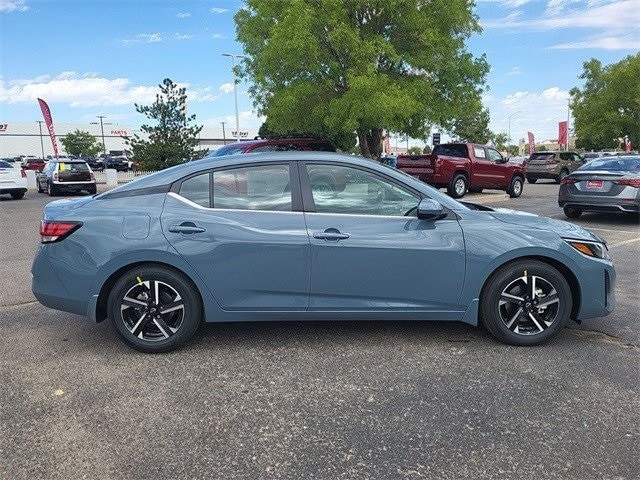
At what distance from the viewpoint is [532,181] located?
2827 cm

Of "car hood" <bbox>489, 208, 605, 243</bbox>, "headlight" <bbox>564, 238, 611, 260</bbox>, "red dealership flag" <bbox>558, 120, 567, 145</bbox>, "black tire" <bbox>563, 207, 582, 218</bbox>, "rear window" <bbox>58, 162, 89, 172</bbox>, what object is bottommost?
"black tire" <bbox>563, 207, 582, 218</bbox>

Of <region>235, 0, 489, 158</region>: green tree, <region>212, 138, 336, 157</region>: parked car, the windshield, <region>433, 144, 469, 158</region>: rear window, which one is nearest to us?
the windshield

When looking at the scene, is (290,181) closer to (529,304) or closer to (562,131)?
(529,304)

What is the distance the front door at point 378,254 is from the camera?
152 inches

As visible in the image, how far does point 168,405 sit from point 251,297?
40.0 inches

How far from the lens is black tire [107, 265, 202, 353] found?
3.89 meters

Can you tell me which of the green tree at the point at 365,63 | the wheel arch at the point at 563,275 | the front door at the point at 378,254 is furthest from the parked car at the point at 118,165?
the wheel arch at the point at 563,275

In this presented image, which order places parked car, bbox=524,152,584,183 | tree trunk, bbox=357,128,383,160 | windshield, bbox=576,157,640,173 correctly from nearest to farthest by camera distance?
1. windshield, bbox=576,157,640,173
2. tree trunk, bbox=357,128,383,160
3. parked car, bbox=524,152,584,183

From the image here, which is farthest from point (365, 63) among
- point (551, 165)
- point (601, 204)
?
point (551, 165)

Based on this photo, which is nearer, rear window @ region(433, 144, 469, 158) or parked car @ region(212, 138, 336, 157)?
parked car @ region(212, 138, 336, 157)

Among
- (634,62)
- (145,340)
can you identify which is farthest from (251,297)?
(634,62)

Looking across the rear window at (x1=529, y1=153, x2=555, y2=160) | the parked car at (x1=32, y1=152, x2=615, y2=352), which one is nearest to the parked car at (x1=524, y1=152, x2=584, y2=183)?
the rear window at (x1=529, y1=153, x2=555, y2=160)

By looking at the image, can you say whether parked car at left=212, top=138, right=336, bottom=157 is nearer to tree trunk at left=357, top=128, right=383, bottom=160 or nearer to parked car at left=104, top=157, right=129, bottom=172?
tree trunk at left=357, top=128, right=383, bottom=160

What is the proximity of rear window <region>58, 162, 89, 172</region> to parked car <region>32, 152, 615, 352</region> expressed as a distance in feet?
61.6
